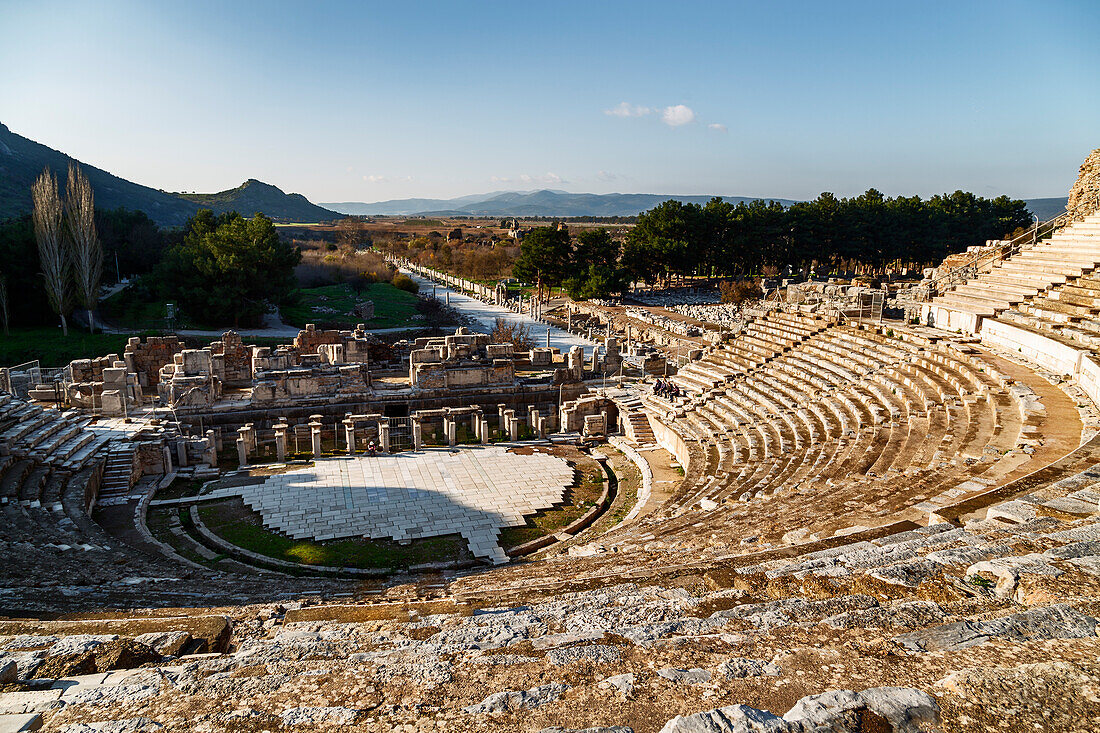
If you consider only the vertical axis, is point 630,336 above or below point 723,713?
below

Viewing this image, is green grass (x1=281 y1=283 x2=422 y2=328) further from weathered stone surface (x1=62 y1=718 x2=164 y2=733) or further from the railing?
weathered stone surface (x1=62 y1=718 x2=164 y2=733)

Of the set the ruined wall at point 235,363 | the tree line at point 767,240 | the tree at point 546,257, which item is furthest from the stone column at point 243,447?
the tree at point 546,257

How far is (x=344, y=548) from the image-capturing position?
43.4 feet

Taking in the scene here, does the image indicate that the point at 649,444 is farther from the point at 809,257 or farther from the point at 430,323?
the point at 809,257

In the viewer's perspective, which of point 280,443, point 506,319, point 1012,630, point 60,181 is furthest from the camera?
point 60,181

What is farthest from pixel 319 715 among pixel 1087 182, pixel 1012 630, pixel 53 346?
pixel 53 346

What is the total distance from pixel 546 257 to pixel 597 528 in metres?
38.4

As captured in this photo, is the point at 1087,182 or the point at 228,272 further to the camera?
the point at 228,272

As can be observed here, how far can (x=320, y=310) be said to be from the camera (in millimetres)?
45031

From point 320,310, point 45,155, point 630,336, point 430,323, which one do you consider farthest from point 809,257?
point 45,155

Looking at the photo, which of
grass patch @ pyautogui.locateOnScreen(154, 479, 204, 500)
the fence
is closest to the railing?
grass patch @ pyautogui.locateOnScreen(154, 479, 204, 500)

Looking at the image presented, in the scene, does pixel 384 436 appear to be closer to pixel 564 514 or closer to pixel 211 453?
pixel 211 453

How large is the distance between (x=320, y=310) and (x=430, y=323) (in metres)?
8.30

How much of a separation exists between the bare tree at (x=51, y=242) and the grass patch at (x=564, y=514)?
3077 centimetres
